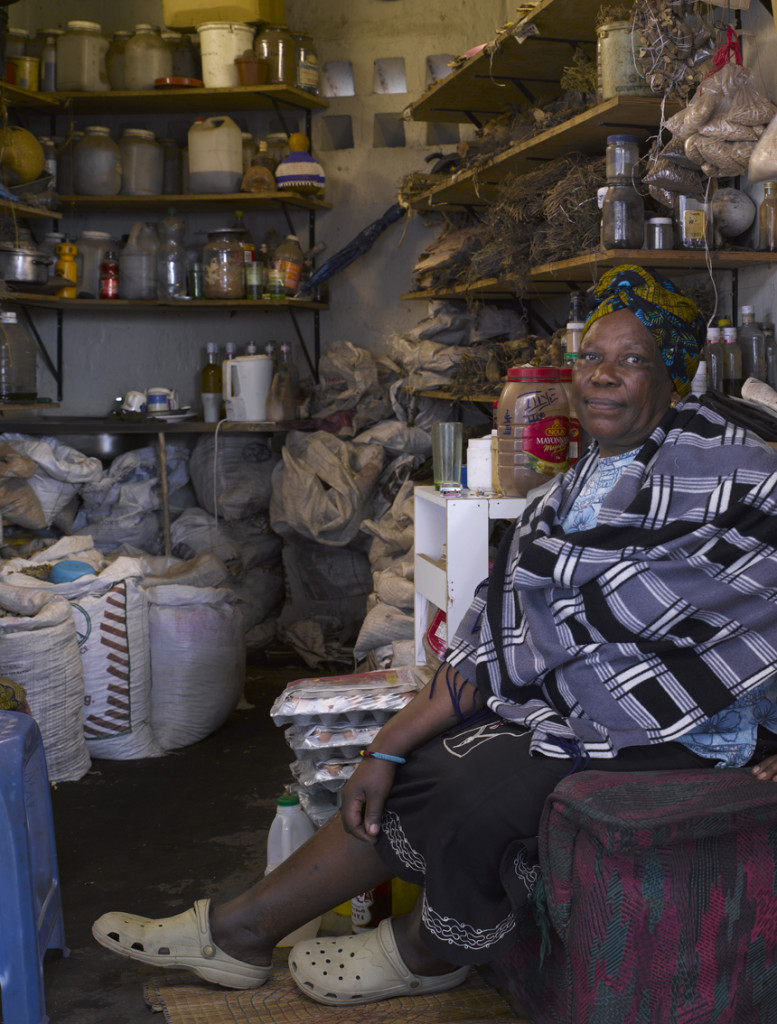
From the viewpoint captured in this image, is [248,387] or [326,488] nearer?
[326,488]

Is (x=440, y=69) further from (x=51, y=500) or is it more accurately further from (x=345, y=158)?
(x=51, y=500)

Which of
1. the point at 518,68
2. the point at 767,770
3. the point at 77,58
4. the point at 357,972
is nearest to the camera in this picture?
the point at 767,770

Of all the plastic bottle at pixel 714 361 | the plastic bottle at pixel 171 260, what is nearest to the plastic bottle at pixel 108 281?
the plastic bottle at pixel 171 260

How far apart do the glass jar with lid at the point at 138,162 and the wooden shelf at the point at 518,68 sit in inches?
55.0

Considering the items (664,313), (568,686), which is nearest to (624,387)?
(664,313)

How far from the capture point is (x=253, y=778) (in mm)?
3184

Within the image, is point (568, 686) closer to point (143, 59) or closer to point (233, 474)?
point (233, 474)

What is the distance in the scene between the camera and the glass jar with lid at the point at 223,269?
4.66 meters

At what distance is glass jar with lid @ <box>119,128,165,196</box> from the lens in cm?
472

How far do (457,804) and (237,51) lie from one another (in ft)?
13.2

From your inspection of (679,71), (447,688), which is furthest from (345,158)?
(447,688)

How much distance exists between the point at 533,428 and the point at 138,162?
3.24 m

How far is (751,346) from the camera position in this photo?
249 cm

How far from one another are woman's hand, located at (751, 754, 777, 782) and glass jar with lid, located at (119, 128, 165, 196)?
4.05m
